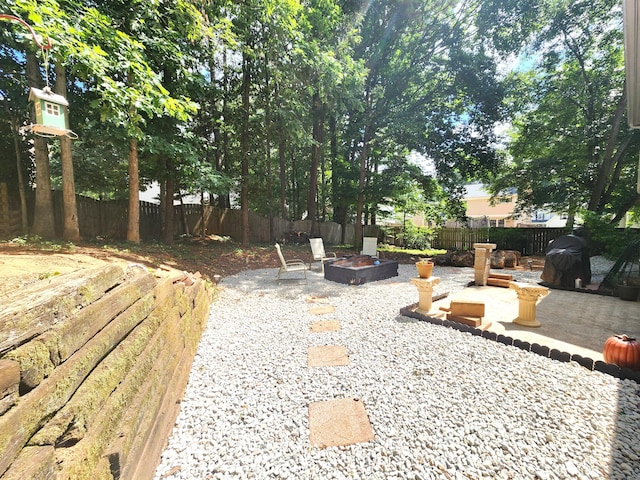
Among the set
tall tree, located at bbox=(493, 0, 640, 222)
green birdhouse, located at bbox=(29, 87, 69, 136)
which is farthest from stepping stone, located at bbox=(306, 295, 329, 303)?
tall tree, located at bbox=(493, 0, 640, 222)

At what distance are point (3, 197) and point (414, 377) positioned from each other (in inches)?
396

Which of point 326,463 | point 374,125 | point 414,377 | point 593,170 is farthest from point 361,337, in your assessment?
point 593,170

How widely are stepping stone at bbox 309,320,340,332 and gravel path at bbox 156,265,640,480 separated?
15 cm

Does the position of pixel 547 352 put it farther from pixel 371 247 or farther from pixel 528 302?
pixel 371 247

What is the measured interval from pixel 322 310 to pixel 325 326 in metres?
0.67

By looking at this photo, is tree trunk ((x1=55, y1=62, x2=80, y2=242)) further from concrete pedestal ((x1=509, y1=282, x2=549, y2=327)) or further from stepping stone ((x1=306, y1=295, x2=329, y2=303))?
concrete pedestal ((x1=509, y1=282, x2=549, y2=327))

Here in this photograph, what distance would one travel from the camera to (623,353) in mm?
2396

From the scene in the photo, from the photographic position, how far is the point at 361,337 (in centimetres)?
326

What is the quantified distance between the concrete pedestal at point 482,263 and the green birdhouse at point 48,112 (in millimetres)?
6413

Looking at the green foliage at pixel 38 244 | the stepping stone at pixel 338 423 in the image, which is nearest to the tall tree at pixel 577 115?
the stepping stone at pixel 338 423

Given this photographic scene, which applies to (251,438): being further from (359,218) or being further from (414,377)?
(359,218)

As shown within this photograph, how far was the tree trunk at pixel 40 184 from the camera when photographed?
19.7ft

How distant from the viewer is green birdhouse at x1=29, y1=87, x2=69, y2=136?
7.90 feet

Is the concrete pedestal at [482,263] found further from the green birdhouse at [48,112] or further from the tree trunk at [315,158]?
the tree trunk at [315,158]
